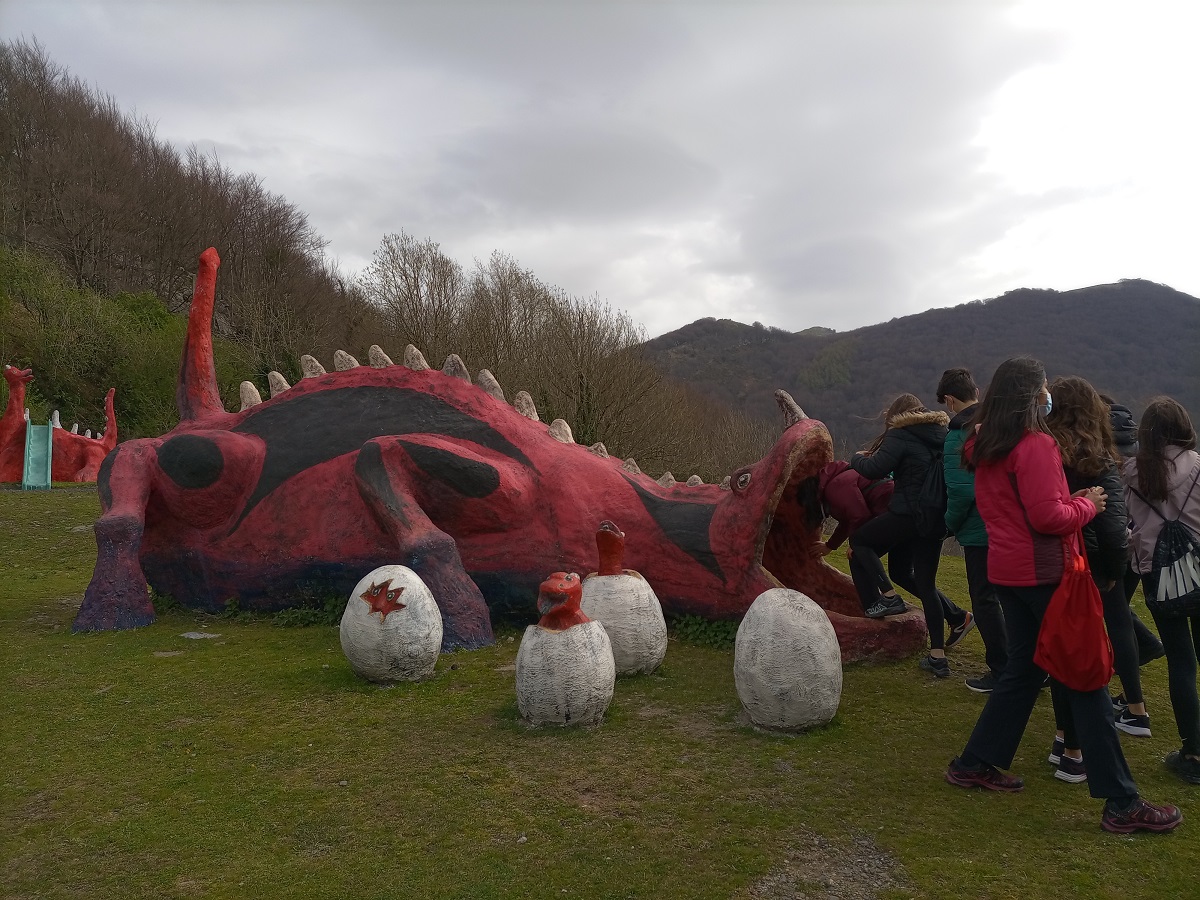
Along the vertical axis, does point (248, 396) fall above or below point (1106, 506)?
above

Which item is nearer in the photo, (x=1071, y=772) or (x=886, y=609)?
(x=1071, y=772)

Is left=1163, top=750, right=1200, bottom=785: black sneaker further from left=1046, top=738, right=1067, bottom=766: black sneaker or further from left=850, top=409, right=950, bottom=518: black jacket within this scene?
left=850, top=409, right=950, bottom=518: black jacket

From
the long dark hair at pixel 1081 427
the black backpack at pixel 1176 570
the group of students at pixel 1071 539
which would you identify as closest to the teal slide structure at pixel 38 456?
the group of students at pixel 1071 539

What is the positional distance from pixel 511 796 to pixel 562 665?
0.77m

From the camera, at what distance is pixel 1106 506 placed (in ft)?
12.1

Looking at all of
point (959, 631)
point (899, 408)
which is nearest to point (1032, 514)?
point (899, 408)

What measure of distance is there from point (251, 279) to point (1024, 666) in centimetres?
3377

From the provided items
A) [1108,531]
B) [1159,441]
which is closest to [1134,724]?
[1108,531]

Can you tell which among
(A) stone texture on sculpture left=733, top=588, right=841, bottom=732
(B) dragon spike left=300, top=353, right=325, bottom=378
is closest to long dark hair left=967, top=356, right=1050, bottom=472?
(A) stone texture on sculpture left=733, top=588, right=841, bottom=732

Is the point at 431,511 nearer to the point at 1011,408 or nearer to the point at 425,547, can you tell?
the point at 425,547

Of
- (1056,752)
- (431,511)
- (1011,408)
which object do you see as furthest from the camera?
(431,511)

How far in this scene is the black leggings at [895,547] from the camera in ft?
17.7

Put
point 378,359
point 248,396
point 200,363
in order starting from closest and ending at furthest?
1. point 378,359
2. point 248,396
3. point 200,363

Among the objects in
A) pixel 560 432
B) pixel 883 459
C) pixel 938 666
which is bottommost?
pixel 938 666
